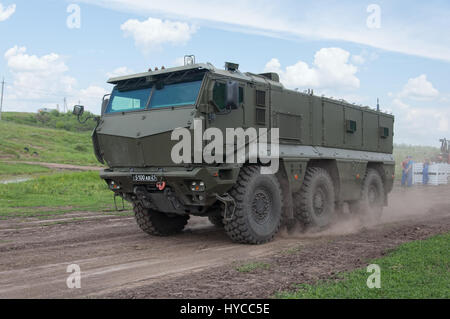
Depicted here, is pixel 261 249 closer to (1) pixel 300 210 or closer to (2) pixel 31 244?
(1) pixel 300 210

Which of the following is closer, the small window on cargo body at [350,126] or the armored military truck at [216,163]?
the armored military truck at [216,163]

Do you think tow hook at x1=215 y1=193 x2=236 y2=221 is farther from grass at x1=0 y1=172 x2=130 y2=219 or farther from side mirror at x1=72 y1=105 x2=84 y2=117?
grass at x1=0 y1=172 x2=130 y2=219

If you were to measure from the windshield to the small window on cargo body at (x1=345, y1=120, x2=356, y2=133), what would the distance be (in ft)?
17.6

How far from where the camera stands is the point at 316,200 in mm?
10375

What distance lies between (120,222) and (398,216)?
25.8 ft

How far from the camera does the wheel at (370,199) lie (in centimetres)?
1238

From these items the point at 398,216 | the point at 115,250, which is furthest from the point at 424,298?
the point at 398,216

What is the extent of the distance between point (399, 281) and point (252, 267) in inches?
75.5

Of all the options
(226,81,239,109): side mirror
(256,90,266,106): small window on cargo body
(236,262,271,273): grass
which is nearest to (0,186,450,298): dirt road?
(236,262,271,273): grass

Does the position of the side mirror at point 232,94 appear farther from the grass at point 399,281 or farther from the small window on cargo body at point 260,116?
the grass at point 399,281

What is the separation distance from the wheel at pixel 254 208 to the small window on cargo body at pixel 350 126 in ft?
12.7

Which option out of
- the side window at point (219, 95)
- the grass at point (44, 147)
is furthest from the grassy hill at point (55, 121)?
the side window at point (219, 95)

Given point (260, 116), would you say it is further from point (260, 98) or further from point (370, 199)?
point (370, 199)

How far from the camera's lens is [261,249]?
8.11 metres
